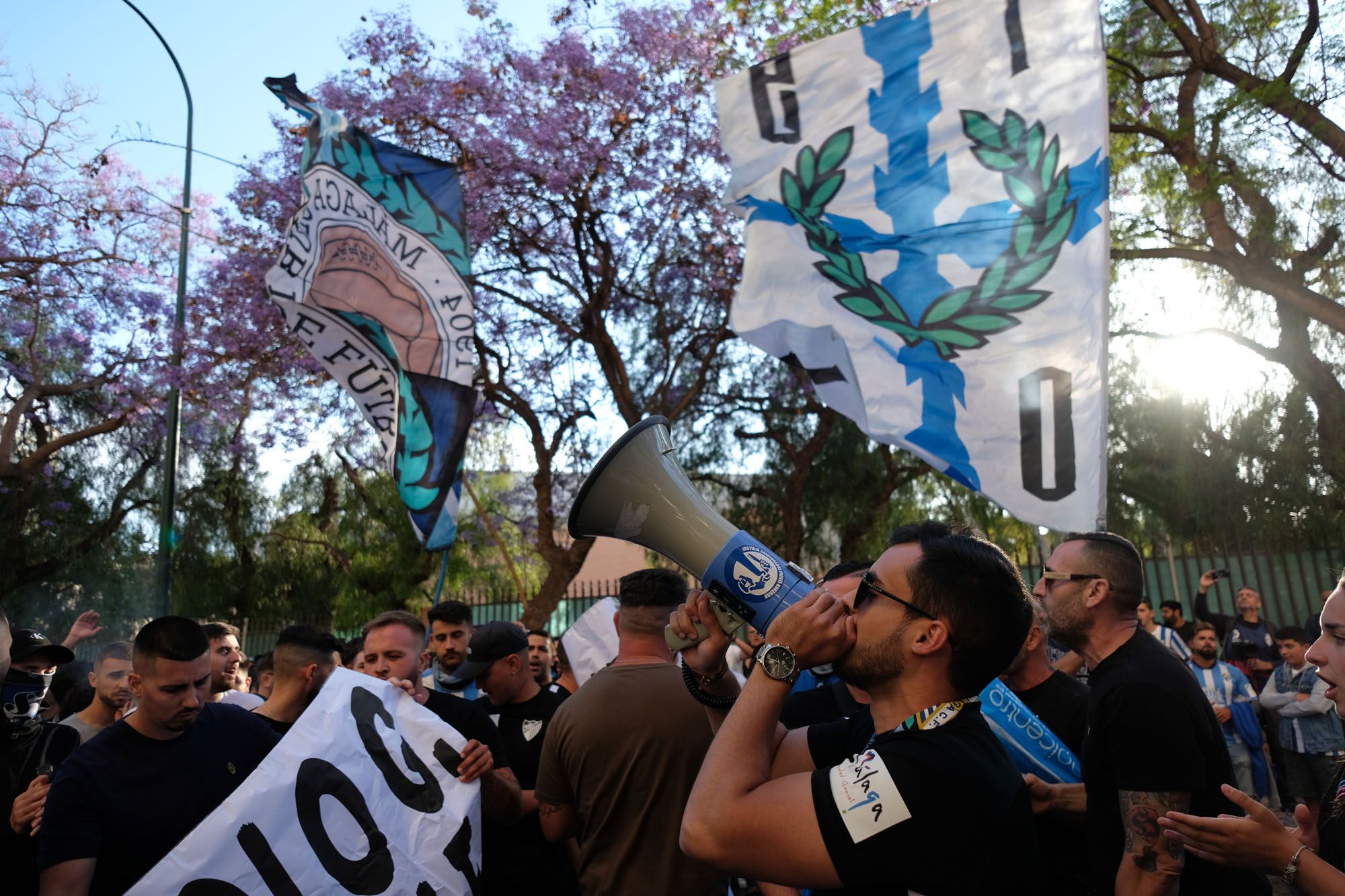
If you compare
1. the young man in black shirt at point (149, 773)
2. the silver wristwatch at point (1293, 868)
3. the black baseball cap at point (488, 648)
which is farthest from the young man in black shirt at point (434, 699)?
the silver wristwatch at point (1293, 868)

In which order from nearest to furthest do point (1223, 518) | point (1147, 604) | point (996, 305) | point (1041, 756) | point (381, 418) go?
1. point (1041, 756)
2. point (996, 305)
3. point (381, 418)
4. point (1147, 604)
5. point (1223, 518)

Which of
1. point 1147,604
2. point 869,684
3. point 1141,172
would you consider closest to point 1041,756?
point 869,684

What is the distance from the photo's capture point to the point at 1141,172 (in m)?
13.4

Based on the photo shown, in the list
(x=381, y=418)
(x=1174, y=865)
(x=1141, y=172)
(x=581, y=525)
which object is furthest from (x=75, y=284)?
(x=1174, y=865)

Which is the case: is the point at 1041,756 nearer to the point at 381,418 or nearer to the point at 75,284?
the point at 381,418

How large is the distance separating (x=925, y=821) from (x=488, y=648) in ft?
10.5

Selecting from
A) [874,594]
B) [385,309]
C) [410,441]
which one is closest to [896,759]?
[874,594]

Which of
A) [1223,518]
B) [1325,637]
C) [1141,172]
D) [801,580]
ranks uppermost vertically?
[1141,172]

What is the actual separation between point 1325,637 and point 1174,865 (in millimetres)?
700

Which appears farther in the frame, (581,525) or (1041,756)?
(1041,756)

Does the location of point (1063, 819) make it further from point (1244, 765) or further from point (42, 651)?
point (1244, 765)

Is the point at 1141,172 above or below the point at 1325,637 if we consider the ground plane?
above

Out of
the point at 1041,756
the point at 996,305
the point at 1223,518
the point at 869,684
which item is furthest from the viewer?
the point at 1223,518

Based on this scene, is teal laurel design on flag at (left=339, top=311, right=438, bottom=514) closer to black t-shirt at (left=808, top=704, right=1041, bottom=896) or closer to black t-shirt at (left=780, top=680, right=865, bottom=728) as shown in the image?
black t-shirt at (left=780, top=680, right=865, bottom=728)
